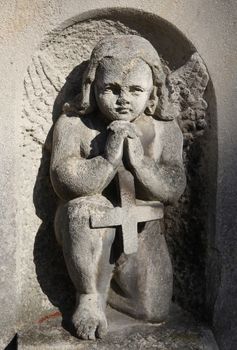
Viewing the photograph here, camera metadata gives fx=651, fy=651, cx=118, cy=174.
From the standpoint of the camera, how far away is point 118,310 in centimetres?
247

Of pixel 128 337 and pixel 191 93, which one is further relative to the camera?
pixel 191 93

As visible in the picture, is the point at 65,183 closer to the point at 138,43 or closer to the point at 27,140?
the point at 27,140

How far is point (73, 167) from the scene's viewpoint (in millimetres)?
2354

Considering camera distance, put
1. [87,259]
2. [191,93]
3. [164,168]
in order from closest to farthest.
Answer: [87,259] → [164,168] → [191,93]

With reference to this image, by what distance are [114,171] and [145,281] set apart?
1.41 ft

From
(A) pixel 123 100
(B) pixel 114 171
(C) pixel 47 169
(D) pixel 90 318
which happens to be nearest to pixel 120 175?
(B) pixel 114 171

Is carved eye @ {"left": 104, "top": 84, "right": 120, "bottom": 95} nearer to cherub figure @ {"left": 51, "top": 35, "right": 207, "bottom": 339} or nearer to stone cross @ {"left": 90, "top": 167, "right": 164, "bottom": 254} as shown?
cherub figure @ {"left": 51, "top": 35, "right": 207, "bottom": 339}

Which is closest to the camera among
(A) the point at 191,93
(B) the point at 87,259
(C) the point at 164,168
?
(B) the point at 87,259

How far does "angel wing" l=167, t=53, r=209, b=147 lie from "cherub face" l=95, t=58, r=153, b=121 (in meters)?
0.18

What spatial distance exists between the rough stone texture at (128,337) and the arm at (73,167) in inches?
19.6

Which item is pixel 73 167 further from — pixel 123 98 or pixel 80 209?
pixel 123 98

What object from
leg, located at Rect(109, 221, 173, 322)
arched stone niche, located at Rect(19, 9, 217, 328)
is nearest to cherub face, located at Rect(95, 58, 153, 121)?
arched stone niche, located at Rect(19, 9, 217, 328)

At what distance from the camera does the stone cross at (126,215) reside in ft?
7.52

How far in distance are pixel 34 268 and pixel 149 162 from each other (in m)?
0.64
